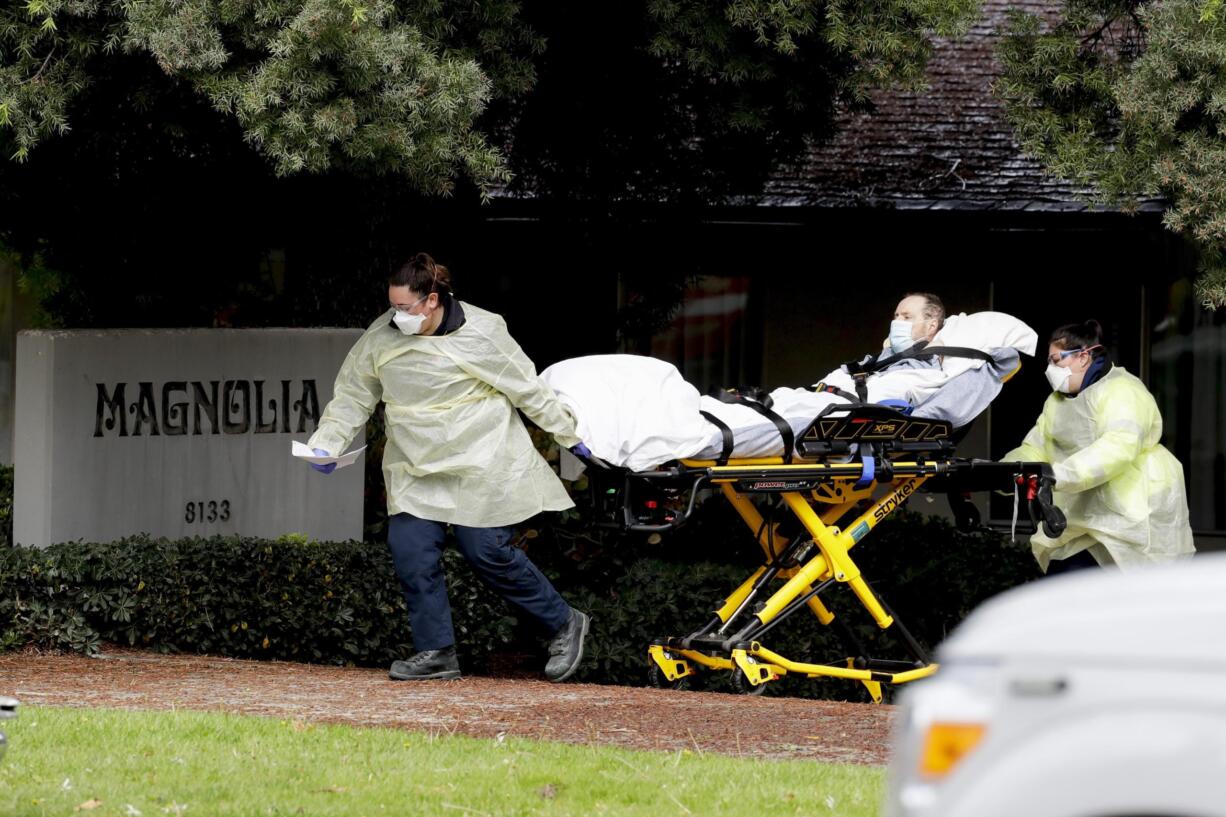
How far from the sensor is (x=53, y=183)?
10523mm

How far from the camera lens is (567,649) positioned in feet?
26.4

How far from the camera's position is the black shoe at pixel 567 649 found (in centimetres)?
803

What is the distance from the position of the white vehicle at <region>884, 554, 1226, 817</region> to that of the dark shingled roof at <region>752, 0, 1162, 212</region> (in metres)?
9.34

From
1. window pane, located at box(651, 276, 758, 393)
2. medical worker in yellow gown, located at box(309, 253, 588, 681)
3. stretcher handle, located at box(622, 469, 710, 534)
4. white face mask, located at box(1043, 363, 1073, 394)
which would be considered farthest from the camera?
window pane, located at box(651, 276, 758, 393)

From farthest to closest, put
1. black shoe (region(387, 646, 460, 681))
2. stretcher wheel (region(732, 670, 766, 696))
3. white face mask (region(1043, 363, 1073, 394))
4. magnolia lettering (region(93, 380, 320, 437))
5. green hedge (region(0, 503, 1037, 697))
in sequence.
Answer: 1. magnolia lettering (region(93, 380, 320, 437))
2. green hedge (region(0, 503, 1037, 697))
3. white face mask (region(1043, 363, 1073, 394))
4. black shoe (region(387, 646, 460, 681))
5. stretcher wheel (region(732, 670, 766, 696))

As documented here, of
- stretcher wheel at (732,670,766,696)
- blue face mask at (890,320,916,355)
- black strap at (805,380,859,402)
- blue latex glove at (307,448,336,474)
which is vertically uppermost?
blue face mask at (890,320,916,355)

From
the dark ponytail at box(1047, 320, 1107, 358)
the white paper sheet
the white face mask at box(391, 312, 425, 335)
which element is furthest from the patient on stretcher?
the white paper sheet

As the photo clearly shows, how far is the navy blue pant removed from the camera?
7688 mm

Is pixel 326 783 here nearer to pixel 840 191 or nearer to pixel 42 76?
pixel 42 76

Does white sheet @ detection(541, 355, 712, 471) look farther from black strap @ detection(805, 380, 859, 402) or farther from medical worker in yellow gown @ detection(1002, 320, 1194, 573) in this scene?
medical worker in yellow gown @ detection(1002, 320, 1194, 573)

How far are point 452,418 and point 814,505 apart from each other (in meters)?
1.94

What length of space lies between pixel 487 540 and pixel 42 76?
2.80m

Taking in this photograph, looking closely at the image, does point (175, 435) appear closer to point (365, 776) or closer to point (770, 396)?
point (770, 396)

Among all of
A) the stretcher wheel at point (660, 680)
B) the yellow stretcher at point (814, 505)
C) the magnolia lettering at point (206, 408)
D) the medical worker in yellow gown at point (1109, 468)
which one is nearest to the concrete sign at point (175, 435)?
the magnolia lettering at point (206, 408)
